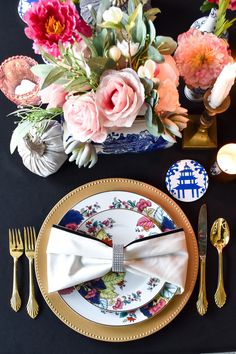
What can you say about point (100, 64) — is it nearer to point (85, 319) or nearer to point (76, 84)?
point (76, 84)

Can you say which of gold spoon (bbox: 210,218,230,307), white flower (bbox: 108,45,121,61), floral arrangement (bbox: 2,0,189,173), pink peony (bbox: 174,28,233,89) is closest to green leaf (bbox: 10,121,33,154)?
floral arrangement (bbox: 2,0,189,173)

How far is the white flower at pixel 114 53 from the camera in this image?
2.13 feet

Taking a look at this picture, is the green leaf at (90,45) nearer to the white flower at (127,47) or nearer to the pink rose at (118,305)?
the white flower at (127,47)

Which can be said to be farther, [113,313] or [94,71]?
[113,313]

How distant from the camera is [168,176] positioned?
91 centimetres

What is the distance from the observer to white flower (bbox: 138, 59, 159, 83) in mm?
637

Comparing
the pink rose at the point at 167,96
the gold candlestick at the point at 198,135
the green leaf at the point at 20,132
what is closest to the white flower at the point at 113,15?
the pink rose at the point at 167,96

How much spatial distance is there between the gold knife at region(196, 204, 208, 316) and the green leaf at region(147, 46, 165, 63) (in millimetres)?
338

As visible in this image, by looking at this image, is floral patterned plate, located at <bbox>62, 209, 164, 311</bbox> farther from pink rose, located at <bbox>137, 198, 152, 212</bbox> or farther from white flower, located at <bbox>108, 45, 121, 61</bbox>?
white flower, located at <bbox>108, 45, 121, 61</bbox>

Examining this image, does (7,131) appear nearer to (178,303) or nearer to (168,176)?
(168,176)

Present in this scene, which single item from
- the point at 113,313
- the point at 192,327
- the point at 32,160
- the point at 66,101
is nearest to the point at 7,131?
the point at 32,160

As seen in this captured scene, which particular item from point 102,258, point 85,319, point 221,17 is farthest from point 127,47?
point 85,319

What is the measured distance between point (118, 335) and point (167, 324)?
89 mm

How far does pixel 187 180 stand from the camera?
903 millimetres
